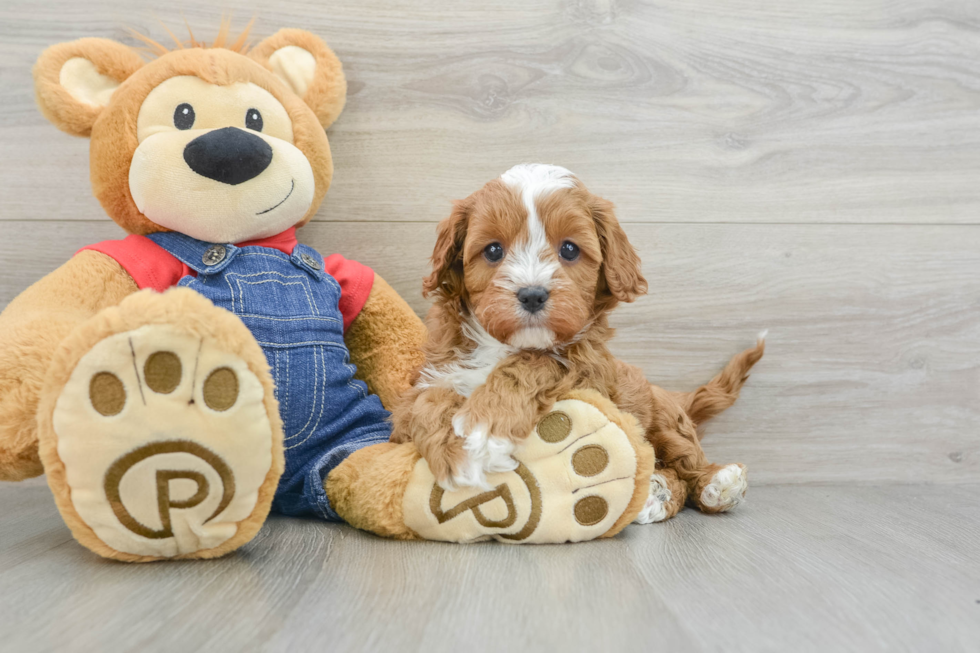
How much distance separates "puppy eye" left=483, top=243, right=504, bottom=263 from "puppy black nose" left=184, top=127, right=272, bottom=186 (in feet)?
1.74

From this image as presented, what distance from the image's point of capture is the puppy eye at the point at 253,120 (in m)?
1.46

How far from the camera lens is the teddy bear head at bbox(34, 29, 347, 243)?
4.50 ft

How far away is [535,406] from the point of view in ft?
4.13

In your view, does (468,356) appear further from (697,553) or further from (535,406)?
(697,553)

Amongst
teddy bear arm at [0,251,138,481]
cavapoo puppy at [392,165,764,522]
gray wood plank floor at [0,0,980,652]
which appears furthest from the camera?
gray wood plank floor at [0,0,980,652]

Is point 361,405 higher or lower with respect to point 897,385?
higher

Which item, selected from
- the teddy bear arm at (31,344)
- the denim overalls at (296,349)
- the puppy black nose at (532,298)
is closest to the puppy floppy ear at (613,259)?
the puppy black nose at (532,298)

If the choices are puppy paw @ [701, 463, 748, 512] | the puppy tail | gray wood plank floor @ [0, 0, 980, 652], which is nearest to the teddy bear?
gray wood plank floor @ [0, 0, 980, 652]

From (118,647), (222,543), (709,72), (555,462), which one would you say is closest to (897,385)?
(709,72)

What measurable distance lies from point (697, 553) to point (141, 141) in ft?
4.69

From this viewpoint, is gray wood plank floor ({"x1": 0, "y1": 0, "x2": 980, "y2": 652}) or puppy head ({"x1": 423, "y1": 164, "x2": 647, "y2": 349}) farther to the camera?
gray wood plank floor ({"x1": 0, "y1": 0, "x2": 980, "y2": 652})

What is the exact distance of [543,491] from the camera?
4.04 ft

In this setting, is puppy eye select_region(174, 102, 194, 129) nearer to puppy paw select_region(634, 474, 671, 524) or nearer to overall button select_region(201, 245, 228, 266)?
overall button select_region(201, 245, 228, 266)

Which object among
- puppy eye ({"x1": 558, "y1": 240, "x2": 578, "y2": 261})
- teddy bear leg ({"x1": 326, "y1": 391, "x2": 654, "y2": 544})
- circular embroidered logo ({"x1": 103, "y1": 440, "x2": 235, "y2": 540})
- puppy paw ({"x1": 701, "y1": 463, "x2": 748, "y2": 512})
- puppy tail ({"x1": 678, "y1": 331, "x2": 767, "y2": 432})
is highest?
puppy eye ({"x1": 558, "y1": 240, "x2": 578, "y2": 261})
